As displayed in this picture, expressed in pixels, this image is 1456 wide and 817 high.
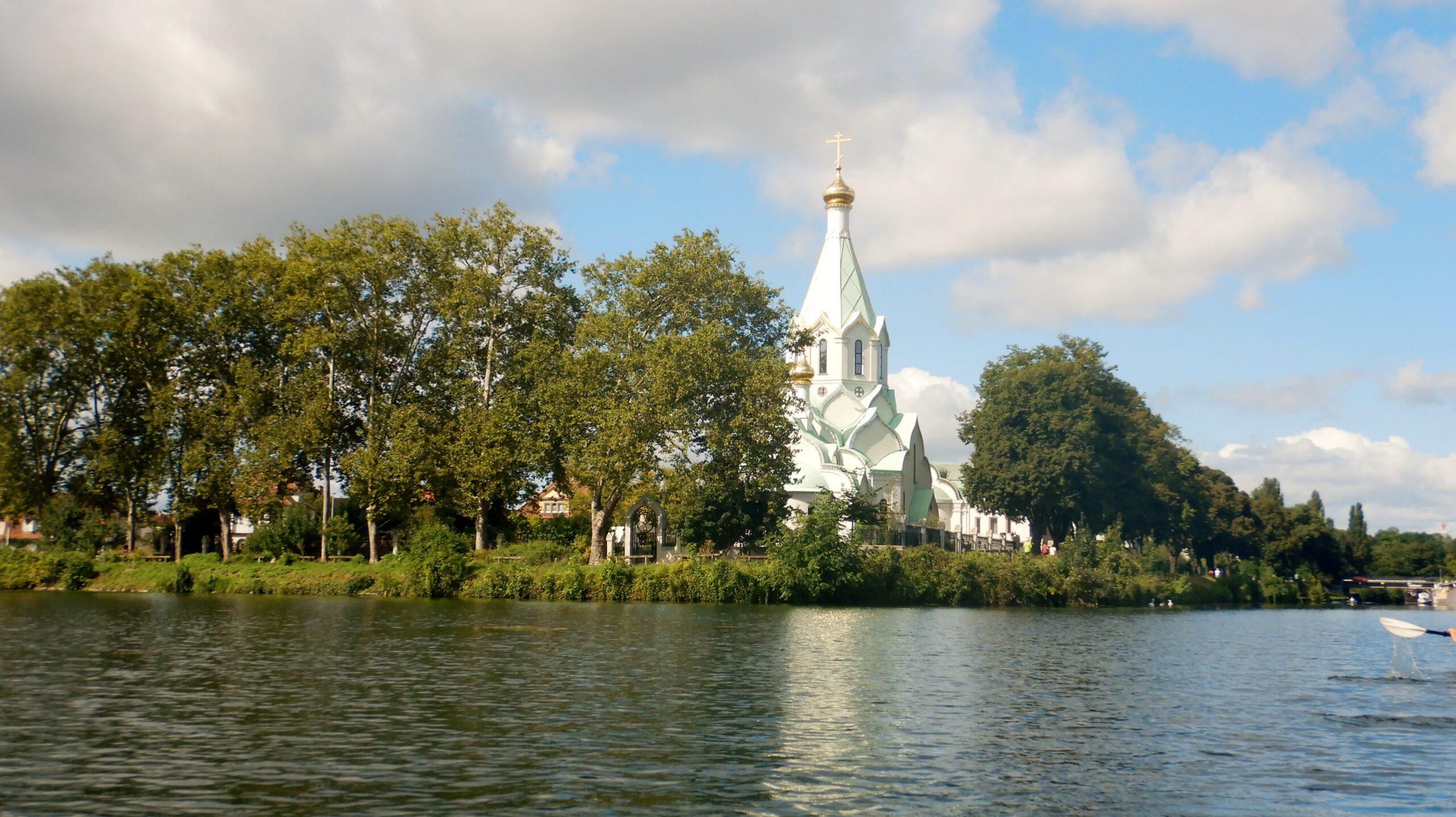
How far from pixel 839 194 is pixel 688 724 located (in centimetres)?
6276

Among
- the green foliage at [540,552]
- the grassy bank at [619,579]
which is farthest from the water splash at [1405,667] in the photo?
the green foliage at [540,552]

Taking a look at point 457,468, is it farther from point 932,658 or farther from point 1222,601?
point 1222,601

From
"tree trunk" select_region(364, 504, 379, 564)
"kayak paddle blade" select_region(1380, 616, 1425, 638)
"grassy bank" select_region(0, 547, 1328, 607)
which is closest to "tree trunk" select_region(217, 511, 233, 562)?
"grassy bank" select_region(0, 547, 1328, 607)

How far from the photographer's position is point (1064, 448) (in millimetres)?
64875

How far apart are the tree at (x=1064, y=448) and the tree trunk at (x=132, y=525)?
1703 inches

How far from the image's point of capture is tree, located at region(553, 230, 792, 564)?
48.0m

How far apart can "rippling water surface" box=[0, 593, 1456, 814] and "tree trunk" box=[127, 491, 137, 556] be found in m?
27.1

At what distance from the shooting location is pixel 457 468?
167ft

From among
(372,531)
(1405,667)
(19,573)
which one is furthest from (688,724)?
(19,573)

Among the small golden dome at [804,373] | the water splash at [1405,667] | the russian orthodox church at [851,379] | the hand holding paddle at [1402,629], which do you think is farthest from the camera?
the russian orthodox church at [851,379]

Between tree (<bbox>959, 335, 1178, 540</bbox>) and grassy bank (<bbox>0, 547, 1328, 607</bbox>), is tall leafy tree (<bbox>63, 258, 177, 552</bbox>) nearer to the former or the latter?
grassy bank (<bbox>0, 547, 1328, 607</bbox>)

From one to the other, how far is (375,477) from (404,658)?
28.4 metres

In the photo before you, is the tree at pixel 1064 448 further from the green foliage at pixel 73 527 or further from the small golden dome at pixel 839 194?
the green foliage at pixel 73 527

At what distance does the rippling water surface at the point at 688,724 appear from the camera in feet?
40.4
